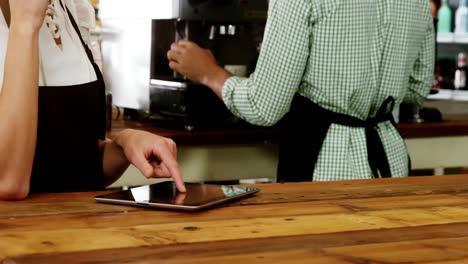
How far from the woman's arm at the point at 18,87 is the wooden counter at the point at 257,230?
89 millimetres

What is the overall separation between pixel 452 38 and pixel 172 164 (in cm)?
357

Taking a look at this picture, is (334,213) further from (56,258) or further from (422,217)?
(56,258)

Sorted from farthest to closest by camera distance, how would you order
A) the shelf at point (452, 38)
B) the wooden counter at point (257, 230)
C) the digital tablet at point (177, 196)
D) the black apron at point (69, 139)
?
the shelf at point (452, 38) → the black apron at point (69, 139) → the digital tablet at point (177, 196) → the wooden counter at point (257, 230)

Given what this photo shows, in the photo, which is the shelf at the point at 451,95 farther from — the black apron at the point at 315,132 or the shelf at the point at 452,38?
the black apron at the point at 315,132

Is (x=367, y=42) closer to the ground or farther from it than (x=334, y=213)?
farther from it

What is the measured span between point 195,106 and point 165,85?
0.14 meters

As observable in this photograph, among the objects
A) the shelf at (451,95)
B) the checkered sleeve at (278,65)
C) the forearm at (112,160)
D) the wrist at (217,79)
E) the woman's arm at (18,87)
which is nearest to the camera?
the woman's arm at (18,87)

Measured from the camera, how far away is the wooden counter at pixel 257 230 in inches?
41.5

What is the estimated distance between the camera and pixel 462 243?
3.78 ft

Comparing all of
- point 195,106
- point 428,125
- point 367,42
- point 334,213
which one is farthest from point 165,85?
point 334,213

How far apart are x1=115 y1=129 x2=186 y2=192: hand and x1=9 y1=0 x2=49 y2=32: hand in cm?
29

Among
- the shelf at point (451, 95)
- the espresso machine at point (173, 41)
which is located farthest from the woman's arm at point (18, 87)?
the shelf at point (451, 95)

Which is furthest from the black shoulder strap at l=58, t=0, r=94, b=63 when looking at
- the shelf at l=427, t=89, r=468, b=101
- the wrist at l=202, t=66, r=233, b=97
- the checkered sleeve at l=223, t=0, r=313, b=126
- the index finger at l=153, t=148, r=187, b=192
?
the shelf at l=427, t=89, r=468, b=101

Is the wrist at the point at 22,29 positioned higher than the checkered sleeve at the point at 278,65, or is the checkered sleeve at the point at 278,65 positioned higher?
the wrist at the point at 22,29
